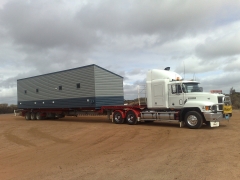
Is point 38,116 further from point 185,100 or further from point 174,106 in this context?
point 185,100

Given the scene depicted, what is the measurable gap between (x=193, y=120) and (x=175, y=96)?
193cm

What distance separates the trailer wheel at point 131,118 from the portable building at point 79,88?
10.1 feet

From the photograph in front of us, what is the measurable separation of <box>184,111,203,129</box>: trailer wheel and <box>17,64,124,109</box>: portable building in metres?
7.69

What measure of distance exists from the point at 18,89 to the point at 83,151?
22.1 meters

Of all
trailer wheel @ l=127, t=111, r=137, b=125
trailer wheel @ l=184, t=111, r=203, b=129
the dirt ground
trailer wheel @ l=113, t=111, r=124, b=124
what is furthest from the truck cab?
the dirt ground

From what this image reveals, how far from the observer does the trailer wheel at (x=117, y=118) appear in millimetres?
17922

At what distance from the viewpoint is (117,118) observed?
1817 cm

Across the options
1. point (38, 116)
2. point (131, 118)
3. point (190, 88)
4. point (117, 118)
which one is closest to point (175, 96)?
point (190, 88)

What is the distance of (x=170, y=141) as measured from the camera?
10.4 m

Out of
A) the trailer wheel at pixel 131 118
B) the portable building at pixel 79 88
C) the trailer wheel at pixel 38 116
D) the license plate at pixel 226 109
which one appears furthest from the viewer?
the trailer wheel at pixel 38 116

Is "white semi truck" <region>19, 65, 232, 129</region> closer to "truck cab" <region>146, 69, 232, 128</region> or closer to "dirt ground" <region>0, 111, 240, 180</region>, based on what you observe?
"truck cab" <region>146, 69, 232, 128</region>

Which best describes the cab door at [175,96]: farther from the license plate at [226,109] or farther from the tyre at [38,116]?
the tyre at [38,116]

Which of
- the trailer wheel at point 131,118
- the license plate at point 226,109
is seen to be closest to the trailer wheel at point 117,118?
the trailer wheel at point 131,118

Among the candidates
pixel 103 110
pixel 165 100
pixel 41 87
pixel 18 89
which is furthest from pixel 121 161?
pixel 18 89
